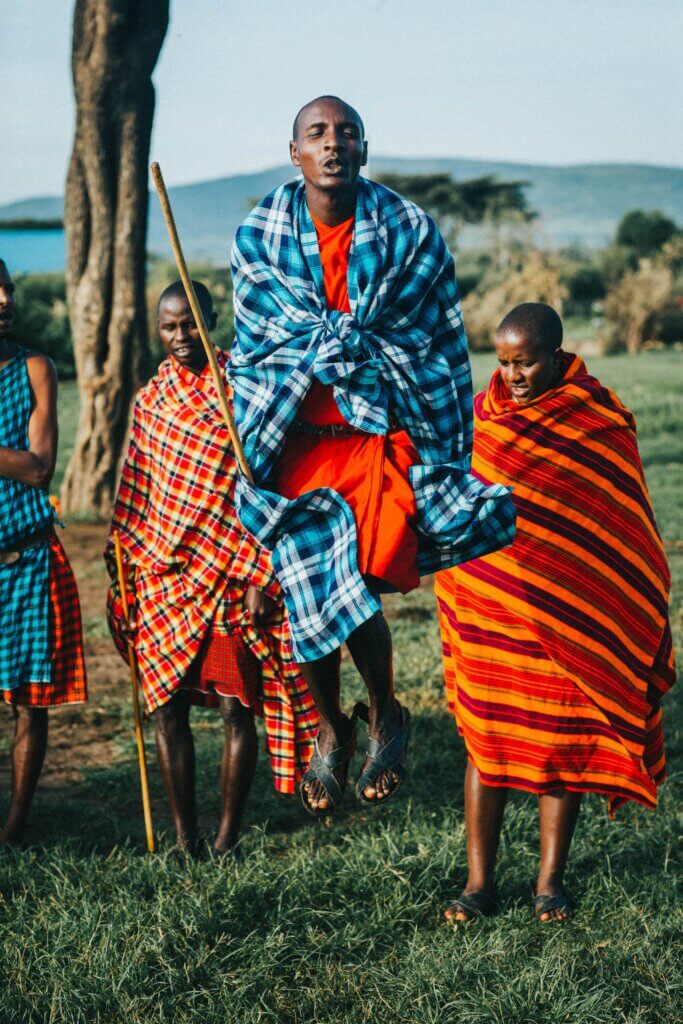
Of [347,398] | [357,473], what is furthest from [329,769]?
[347,398]

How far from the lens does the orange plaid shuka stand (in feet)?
16.8

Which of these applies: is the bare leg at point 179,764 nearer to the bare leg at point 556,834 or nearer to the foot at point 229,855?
the foot at point 229,855

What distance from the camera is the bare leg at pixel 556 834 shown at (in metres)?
4.69

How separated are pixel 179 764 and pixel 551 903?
167 centimetres

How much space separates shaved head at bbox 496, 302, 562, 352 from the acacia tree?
7021 millimetres

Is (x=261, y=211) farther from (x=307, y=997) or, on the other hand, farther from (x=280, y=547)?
(x=307, y=997)

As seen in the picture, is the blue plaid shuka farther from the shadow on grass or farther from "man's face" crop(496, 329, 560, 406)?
the shadow on grass

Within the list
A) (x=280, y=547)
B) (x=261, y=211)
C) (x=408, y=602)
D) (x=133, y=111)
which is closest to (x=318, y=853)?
(x=280, y=547)

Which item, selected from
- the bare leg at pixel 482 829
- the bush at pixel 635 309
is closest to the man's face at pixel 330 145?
the bare leg at pixel 482 829

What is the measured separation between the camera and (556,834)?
15.4 feet

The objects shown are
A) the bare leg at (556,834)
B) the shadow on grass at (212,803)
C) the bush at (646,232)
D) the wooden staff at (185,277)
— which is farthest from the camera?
the bush at (646,232)

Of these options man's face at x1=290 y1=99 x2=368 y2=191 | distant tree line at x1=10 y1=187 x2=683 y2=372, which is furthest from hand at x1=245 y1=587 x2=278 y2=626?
distant tree line at x1=10 y1=187 x2=683 y2=372

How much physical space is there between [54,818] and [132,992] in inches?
68.0

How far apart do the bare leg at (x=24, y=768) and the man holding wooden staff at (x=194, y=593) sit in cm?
51
